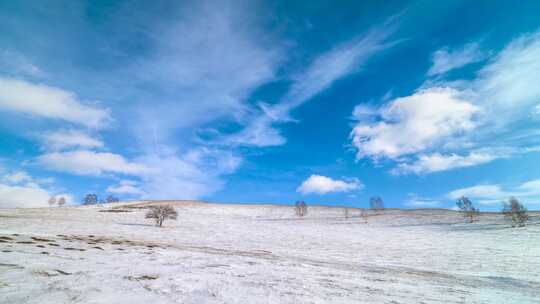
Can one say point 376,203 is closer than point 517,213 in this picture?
No

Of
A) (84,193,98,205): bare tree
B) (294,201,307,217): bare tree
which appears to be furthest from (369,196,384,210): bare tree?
(84,193,98,205): bare tree

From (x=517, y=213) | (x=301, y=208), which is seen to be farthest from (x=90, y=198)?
(x=517, y=213)

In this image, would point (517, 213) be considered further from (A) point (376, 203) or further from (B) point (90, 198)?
(B) point (90, 198)

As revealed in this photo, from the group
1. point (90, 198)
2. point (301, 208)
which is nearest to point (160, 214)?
point (301, 208)

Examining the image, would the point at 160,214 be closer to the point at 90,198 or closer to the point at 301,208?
the point at 301,208

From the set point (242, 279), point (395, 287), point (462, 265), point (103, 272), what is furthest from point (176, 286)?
point (462, 265)

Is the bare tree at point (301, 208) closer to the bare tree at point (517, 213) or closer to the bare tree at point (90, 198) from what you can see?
the bare tree at point (517, 213)

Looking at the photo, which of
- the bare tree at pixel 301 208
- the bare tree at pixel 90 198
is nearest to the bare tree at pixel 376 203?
the bare tree at pixel 301 208

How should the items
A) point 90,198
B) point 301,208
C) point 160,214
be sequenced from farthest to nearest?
point 90,198 < point 301,208 < point 160,214

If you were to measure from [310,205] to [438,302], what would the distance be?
12565 cm

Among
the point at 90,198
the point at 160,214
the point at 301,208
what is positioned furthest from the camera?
the point at 90,198

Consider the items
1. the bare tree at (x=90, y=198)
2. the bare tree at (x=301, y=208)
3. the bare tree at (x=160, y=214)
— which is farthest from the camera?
the bare tree at (x=90, y=198)

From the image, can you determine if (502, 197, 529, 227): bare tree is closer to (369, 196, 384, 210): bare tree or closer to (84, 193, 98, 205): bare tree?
(369, 196, 384, 210): bare tree

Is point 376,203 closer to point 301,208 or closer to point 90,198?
point 301,208
